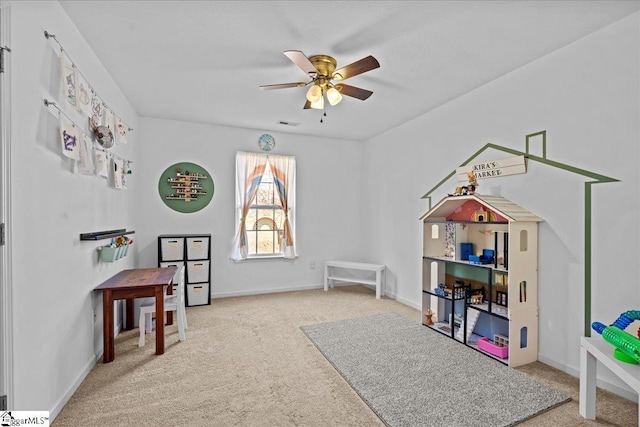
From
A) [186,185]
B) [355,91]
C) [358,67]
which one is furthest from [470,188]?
[186,185]

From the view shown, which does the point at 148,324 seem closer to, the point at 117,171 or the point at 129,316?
the point at 129,316

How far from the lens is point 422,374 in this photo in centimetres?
246

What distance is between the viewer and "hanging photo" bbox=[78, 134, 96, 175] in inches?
88.7

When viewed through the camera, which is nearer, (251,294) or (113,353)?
(113,353)

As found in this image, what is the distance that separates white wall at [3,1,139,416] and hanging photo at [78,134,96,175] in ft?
0.21

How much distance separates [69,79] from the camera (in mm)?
2088

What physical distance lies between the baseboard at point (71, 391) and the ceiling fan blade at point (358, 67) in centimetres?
306

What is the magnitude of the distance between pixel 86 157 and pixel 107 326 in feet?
4.71

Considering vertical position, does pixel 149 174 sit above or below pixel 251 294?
above

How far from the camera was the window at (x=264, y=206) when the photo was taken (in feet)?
15.9

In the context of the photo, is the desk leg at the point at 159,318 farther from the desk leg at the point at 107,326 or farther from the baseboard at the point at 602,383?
the baseboard at the point at 602,383

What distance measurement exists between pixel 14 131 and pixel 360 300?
4.16 meters

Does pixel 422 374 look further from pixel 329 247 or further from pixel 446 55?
pixel 329 247

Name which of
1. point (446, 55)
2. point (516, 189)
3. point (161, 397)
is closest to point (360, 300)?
point (516, 189)
